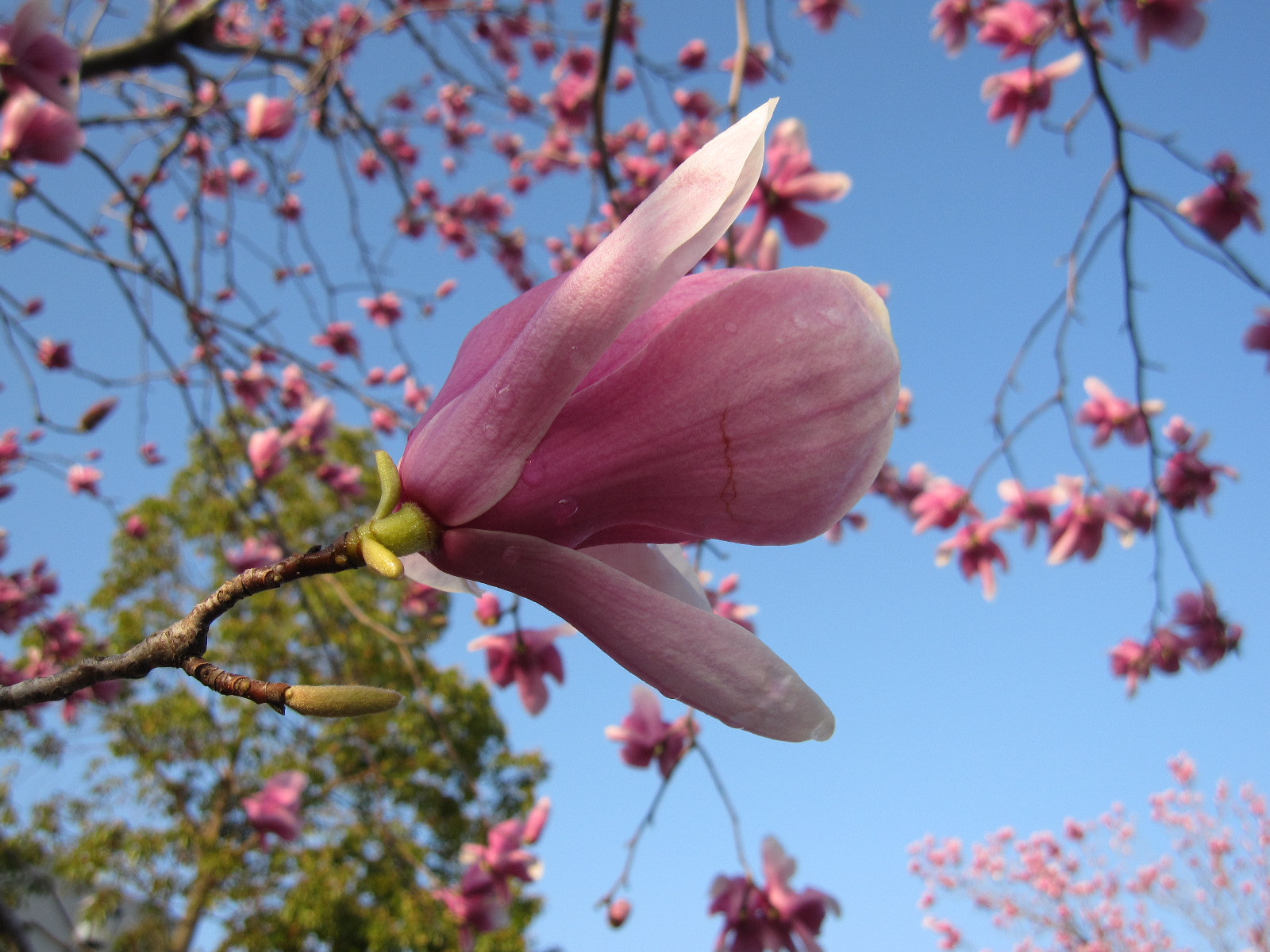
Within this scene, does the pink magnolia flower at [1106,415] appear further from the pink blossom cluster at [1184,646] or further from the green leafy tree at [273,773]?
the green leafy tree at [273,773]

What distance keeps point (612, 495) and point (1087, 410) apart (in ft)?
8.73

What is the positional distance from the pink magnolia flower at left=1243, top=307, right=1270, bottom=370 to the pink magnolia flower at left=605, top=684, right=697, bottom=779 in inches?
73.6

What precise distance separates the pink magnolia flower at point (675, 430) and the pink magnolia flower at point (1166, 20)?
199 centimetres

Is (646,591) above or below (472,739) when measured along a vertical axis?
below

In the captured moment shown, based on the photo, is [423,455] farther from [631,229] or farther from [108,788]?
[108,788]

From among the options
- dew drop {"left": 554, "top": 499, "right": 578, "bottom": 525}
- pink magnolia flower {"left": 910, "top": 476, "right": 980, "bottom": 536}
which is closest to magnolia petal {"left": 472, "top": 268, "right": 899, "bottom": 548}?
dew drop {"left": 554, "top": 499, "right": 578, "bottom": 525}

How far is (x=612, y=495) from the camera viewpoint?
1.51 feet

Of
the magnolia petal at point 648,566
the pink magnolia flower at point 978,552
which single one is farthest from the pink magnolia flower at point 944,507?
the magnolia petal at point 648,566

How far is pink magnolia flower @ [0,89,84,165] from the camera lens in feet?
5.08

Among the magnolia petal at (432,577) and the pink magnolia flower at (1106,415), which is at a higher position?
the pink magnolia flower at (1106,415)

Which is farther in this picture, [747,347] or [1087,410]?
[1087,410]

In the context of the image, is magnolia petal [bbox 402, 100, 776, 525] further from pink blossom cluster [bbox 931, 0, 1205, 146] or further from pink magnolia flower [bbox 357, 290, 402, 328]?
pink magnolia flower [bbox 357, 290, 402, 328]

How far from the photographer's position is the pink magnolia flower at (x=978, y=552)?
2.52m

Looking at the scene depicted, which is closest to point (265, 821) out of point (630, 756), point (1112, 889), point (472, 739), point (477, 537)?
point (630, 756)
